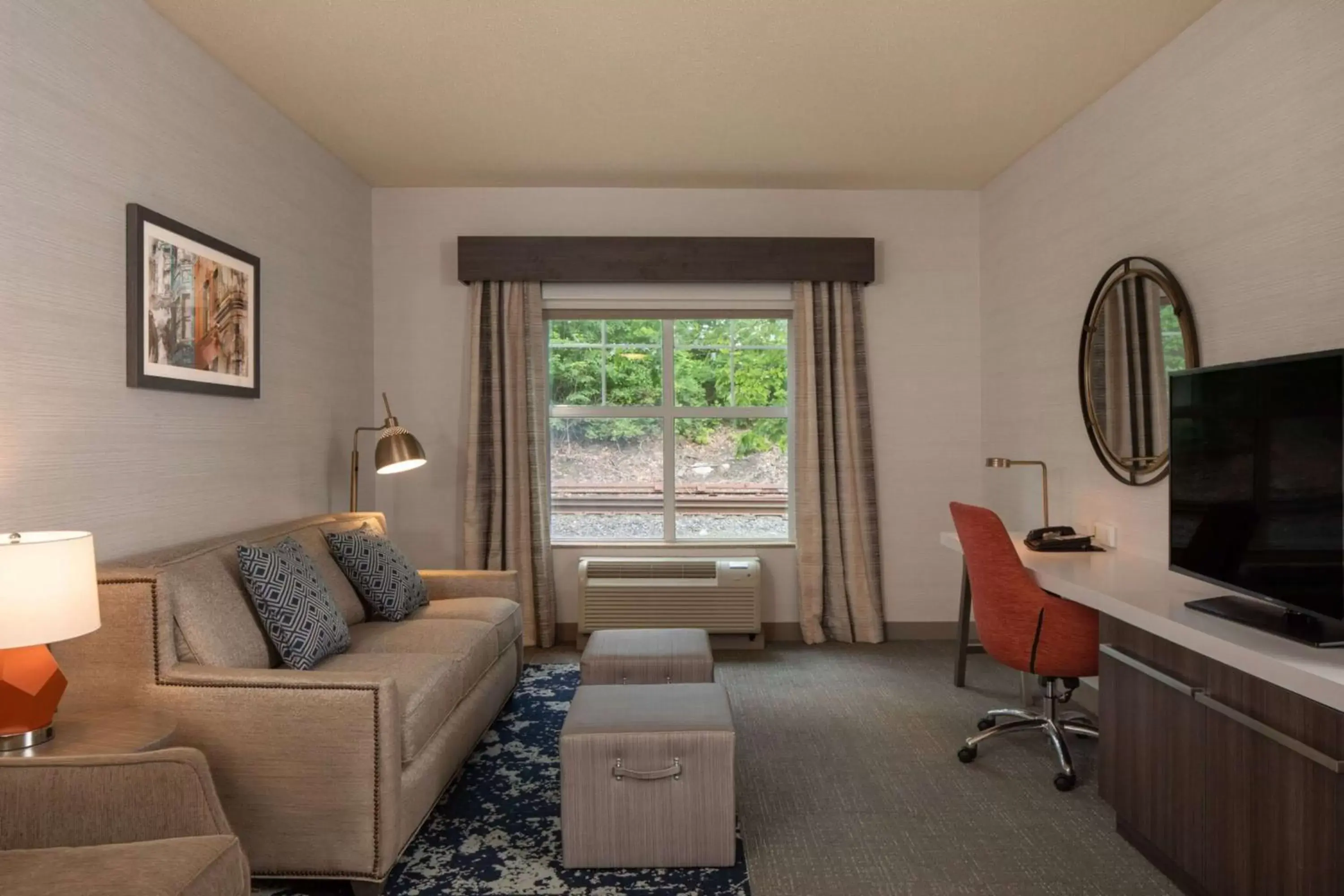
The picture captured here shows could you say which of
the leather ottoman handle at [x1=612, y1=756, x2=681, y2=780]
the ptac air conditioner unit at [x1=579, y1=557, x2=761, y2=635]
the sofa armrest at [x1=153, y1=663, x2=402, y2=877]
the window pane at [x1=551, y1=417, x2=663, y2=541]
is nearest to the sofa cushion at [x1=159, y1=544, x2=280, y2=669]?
the sofa armrest at [x1=153, y1=663, x2=402, y2=877]

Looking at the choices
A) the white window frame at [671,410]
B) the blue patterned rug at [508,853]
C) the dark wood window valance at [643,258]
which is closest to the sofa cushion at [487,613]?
the blue patterned rug at [508,853]

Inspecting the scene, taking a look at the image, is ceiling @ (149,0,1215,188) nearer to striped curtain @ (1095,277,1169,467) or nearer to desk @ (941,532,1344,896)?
striped curtain @ (1095,277,1169,467)

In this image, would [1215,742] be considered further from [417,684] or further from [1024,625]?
[417,684]

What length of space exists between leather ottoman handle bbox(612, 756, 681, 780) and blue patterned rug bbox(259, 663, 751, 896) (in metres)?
0.28

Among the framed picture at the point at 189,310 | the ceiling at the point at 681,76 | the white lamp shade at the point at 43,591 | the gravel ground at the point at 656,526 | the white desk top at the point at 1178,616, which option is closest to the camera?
the white desk top at the point at 1178,616

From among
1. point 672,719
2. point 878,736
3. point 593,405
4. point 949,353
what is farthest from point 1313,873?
point 593,405

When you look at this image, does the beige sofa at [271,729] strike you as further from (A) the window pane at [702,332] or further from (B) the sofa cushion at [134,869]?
(A) the window pane at [702,332]

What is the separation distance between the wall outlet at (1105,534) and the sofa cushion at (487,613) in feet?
8.15

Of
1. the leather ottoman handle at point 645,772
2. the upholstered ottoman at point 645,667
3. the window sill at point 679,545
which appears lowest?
the leather ottoman handle at point 645,772

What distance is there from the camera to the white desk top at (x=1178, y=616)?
5.90 ft

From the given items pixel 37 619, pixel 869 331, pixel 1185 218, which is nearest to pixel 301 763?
pixel 37 619

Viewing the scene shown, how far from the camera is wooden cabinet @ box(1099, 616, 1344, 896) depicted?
1.85 meters

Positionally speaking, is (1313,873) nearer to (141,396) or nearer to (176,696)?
(176,696)

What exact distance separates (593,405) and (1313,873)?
3.95m
